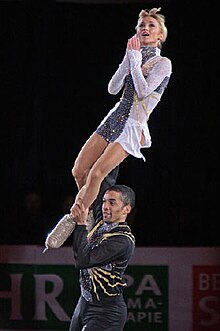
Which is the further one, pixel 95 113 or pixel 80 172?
pixel 95 113

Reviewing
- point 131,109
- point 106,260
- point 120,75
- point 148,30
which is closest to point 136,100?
point 131,109

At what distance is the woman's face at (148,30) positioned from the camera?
5.34m

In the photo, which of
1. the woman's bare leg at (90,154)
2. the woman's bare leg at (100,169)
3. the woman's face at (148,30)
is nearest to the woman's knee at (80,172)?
the woman's bare leg at (90,154)

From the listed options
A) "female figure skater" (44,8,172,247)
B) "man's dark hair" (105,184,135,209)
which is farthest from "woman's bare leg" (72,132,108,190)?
"man's dark hair" (105,184,135,209)

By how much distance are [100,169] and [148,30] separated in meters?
0.85

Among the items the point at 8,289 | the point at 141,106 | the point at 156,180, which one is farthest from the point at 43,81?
the point at 141,106

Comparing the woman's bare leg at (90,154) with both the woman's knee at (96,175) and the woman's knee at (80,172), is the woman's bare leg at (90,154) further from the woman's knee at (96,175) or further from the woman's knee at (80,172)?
the woman's knee at (96,175)

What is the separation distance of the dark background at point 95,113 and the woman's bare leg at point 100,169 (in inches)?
106

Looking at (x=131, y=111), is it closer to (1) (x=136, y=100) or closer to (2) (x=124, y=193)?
(1) (x=136, y=100)

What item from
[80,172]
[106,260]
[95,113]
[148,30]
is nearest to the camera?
A: [106,260]

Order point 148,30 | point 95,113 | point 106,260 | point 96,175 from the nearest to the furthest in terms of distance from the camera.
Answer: point 106,260 → point 96,175 → point 148,30 → point 95,113

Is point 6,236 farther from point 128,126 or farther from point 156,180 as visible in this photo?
point 128,126

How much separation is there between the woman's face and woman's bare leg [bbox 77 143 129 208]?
63 centimetres

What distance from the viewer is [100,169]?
523 centimetres
